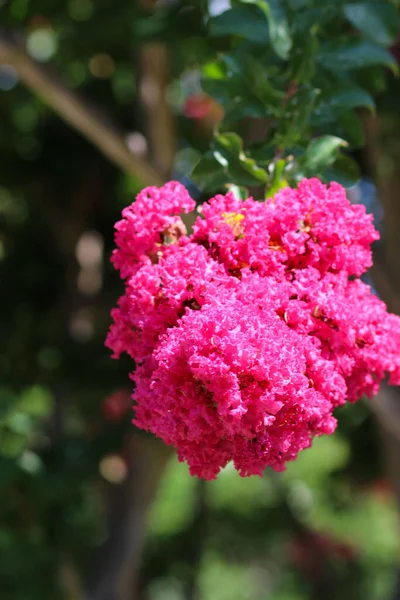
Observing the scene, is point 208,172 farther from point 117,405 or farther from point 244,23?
Result: point 117,405

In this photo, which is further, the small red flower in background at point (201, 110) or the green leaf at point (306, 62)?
the small red flower in background at point (201, 110)

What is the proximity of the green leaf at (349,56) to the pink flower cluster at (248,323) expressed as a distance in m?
0.63

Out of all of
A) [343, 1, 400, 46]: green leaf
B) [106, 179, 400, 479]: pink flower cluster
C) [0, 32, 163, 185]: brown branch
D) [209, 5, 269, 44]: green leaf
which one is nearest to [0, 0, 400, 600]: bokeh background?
[0, 32, 163, 185]: brown branch

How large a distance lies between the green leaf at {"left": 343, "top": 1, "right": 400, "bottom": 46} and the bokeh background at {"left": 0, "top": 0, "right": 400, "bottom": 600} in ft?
2.86

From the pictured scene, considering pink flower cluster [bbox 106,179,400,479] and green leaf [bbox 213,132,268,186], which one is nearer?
pink flower cluster [bbox 106,179,400,479]

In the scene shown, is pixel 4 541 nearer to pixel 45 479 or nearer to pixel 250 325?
pixel 45 479

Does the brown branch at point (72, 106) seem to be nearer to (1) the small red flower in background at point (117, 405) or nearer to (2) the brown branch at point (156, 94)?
(2) the brown branch at point (156, 94)

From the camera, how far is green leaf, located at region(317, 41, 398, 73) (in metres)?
2.07

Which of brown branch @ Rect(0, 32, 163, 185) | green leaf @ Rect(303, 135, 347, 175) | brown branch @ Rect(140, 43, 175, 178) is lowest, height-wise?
brown branch @ Rect(140, 43, 175, 178)

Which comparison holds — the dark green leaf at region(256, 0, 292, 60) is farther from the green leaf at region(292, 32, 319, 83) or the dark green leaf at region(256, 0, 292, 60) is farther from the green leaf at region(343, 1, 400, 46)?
the green leaf at region(343, 1, 400, 46)

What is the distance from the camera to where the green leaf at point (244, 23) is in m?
2.03

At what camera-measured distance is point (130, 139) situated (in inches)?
134

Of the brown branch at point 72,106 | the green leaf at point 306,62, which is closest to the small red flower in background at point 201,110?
the brown branch at point 72,106

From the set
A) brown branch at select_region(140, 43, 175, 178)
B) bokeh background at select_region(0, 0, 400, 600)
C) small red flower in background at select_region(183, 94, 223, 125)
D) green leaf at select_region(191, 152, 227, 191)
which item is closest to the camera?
green leaf at select_region(191, 152, 227, 191)
